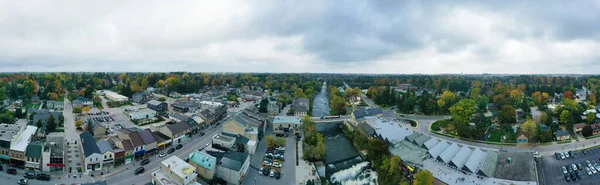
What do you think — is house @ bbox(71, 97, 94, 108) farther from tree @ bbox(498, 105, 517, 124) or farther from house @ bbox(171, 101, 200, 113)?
tree @ bbox(498, 105, 517, 124)

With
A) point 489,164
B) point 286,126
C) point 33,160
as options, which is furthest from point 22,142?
point 489,164

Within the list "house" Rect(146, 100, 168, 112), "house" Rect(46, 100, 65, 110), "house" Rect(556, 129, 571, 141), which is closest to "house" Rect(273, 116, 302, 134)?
"house" Rect(146, 100, 168, 112)

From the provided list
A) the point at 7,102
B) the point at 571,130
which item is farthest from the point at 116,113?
the point at 571,130

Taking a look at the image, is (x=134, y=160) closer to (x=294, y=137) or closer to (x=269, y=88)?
(x=294, y=137)

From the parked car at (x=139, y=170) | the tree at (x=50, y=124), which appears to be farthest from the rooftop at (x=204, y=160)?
the tree at (x=50, y=124)

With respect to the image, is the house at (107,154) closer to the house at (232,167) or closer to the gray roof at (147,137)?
the gray roof at (147,137)

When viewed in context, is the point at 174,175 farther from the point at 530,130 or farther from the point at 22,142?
the point at 530,130
